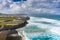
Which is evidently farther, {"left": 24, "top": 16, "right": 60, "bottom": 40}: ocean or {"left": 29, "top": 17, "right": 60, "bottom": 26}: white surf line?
{"left": 29, "top": 17, "right": 60, "bottom": 26}: white surf line

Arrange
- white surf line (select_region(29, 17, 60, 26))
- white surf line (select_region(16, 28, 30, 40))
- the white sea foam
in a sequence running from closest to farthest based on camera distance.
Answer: white surf line (select_region(16, 28, 30, 40))
the white sea foam
white surf line (select_region(29, 17, 60, 26))

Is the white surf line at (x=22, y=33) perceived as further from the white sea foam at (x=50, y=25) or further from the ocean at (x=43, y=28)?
the white sea foam at (x=50, y=25)

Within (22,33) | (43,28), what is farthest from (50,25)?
(22,33)

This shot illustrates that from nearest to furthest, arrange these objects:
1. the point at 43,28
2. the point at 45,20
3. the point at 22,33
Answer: the point at 22,33 → the point at 43,28 → the point at 45,20

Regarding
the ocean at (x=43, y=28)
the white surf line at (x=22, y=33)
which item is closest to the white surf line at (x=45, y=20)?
the ocean at (x=43, y=28)

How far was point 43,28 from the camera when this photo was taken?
134 inches

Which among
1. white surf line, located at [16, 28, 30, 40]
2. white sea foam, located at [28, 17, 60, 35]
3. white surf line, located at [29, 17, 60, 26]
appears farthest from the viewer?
white surf line, located at [29, 17, 60, 26]

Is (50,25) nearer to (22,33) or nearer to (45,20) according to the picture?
(45,20)

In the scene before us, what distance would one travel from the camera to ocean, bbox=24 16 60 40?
3.13 meters

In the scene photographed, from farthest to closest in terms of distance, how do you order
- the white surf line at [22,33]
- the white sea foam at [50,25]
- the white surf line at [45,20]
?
1. the white surf line at [45,20]
2. the white sea foam at [50,25]
3. the white surf line at [22,33]

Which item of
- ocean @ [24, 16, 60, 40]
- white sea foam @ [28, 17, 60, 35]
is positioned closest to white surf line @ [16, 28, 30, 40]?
ocean @ [24, 16, 60, 40]

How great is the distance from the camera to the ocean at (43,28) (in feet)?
10.3

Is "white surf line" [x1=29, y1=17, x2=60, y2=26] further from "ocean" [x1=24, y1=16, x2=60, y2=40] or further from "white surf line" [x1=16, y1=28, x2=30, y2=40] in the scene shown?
"white surf line" [x1=16, y1=28, x2=30, y2=40]

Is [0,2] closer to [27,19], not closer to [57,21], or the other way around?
[27,19]
